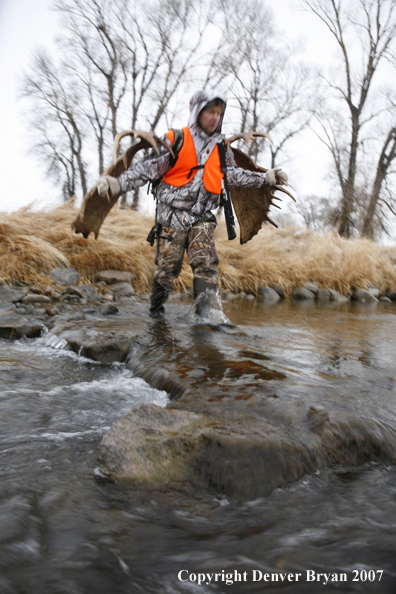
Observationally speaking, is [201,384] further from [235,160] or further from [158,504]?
[235,160]

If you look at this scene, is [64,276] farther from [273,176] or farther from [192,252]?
[273,176]

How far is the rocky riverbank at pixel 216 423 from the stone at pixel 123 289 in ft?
10.8

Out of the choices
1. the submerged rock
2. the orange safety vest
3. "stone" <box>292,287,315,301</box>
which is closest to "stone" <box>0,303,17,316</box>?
the orange safety vest

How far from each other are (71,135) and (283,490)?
2164 cm

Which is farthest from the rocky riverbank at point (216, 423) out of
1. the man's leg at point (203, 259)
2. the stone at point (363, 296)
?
the stone at point (363, 296)

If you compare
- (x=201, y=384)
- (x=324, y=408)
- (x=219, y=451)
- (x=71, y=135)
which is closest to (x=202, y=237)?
(x=201, y=384)

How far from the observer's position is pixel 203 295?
13.9 ft

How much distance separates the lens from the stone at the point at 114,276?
299 inches

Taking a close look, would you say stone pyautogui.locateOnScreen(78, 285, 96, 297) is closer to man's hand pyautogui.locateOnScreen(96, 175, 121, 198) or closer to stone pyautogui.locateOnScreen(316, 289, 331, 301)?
man's hand pyautogui.locateOnScreen(96, 175, 121, 198)

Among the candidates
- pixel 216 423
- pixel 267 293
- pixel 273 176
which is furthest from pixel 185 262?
pixel 216 423

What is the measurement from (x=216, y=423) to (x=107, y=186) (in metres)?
2.69

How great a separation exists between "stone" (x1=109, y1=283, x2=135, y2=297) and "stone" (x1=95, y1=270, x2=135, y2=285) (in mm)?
168

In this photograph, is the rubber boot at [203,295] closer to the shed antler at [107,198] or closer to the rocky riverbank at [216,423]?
the rocky riverbank at [216,423]

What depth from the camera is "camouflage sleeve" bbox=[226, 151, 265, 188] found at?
4324 millimetres
